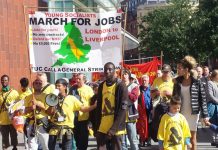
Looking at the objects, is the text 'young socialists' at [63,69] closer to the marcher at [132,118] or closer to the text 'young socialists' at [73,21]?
the text 'young socialists' at [73,21]

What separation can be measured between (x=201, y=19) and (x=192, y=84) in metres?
31.3

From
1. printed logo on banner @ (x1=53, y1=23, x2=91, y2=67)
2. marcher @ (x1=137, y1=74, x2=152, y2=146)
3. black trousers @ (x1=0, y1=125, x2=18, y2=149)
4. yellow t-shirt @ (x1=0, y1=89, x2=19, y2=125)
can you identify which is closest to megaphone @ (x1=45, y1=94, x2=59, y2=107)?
printed logo on banner @ (x1=53, y1=23, x2=91, y2=67)

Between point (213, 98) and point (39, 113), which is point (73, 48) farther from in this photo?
point (213, 98)

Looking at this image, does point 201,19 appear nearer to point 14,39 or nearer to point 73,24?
point 14,39

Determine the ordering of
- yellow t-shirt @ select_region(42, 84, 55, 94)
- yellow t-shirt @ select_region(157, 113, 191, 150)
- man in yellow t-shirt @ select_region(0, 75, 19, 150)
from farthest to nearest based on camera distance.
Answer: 1. man in yellow t-shirt @ select_region(0, 75, 19, 150)
2. yellow t-shirt @ select_region(42, 84, 55, 94)
3. yellow t-shirt @ select_region(157, 113, 191, 150)

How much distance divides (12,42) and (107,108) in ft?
50.4

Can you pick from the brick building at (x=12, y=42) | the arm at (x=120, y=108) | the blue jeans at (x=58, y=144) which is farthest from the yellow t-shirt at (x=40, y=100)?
the brick building at (x=12, y=42)

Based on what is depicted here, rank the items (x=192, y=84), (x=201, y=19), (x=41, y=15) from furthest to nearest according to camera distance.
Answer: (x=201, y=19), (x=41, y=15), (x=192, y=84)

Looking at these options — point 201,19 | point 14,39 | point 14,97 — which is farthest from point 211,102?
point 201,19

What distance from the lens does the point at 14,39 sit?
23.3 meters

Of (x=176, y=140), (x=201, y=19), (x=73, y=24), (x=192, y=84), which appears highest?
(x=201, y=19)

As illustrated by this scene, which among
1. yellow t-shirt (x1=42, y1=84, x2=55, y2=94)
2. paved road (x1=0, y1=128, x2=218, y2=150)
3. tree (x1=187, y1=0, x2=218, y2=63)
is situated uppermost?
tree (x1=187, y1=0, x2=218, y2=63)

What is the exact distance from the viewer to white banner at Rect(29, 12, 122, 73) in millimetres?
9859

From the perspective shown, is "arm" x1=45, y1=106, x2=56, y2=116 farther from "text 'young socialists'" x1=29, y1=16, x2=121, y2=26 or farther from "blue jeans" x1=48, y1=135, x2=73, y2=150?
"text 'young socialists'" x1=29, y1=16, x2=121, y2=26
